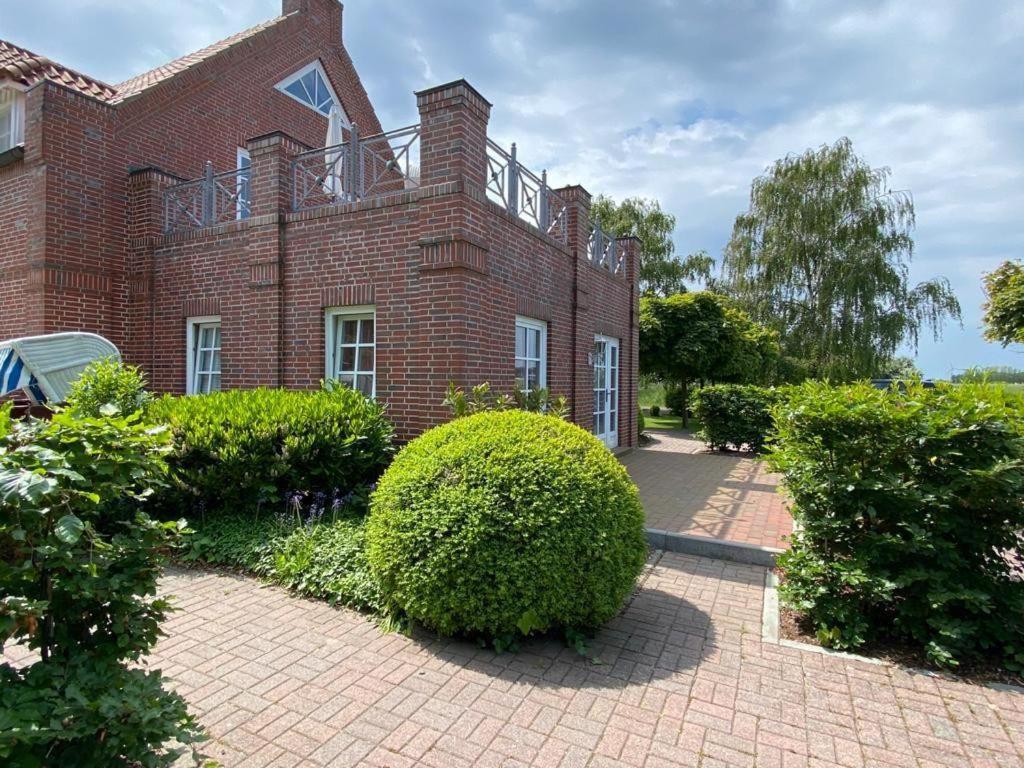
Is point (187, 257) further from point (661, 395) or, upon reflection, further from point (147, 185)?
point (661, 395)

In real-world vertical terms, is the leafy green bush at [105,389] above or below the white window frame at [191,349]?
below

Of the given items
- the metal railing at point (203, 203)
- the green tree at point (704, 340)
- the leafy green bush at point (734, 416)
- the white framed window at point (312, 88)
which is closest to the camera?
the metal railing at point (203, 203)

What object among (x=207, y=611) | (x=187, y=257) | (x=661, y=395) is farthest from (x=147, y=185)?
(x=661, y=395)

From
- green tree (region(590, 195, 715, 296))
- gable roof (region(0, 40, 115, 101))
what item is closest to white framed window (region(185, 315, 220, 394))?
gable roof (region(0, 40, 115, 101))

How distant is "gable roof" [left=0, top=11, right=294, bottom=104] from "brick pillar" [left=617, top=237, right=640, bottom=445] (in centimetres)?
898

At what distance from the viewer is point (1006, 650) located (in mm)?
3369

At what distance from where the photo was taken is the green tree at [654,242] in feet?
88.1

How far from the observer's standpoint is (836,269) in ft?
64.0

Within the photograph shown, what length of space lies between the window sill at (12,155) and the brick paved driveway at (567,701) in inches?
327

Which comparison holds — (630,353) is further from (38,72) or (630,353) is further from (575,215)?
(38,72)

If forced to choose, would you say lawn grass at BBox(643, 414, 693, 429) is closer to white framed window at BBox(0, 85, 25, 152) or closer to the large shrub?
the large shrub

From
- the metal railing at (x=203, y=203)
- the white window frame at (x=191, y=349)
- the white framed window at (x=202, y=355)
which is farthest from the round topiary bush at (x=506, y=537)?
the metal railing at (x=203, y=203)

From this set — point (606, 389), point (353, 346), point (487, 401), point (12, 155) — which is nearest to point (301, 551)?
point (487, 401)

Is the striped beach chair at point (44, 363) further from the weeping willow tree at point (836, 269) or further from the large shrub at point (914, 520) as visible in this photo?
the weeping willow tree at point (836, 269)
